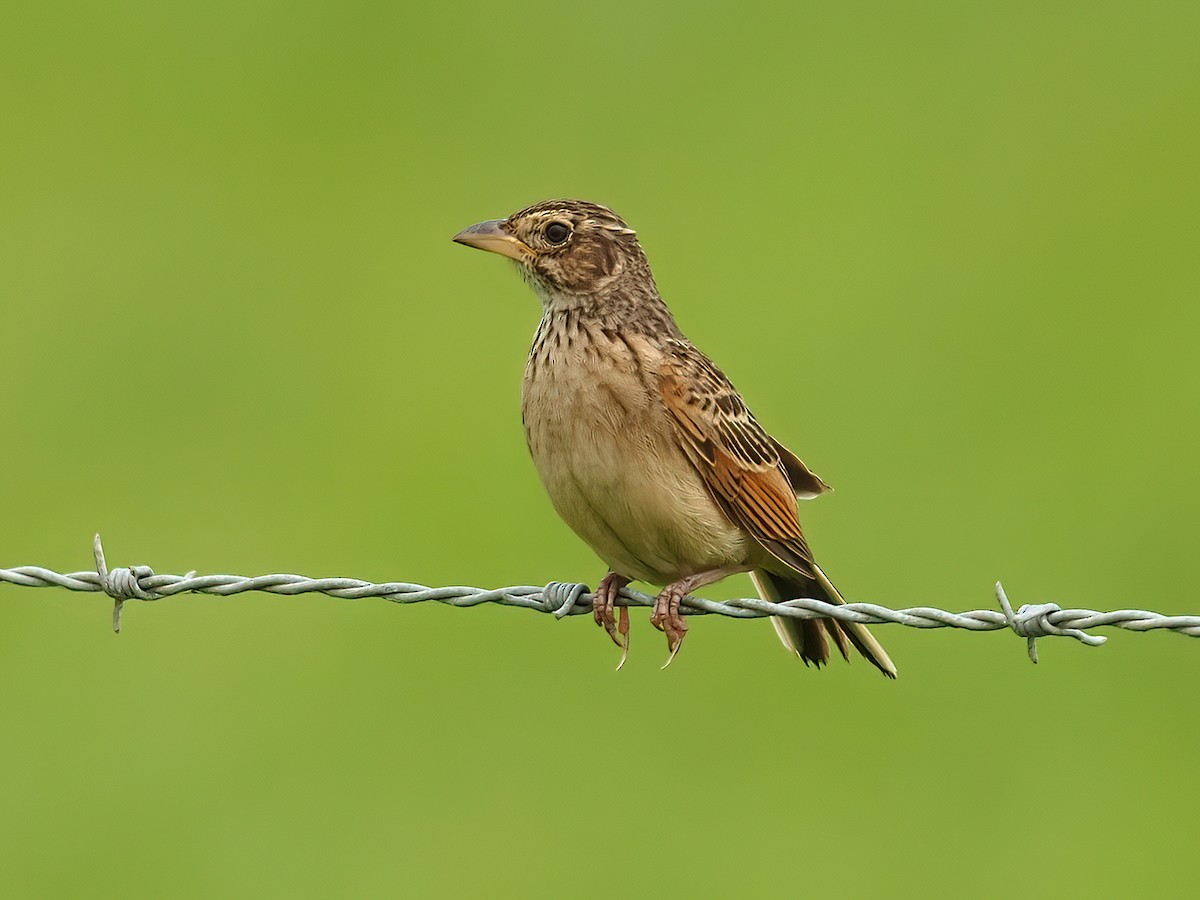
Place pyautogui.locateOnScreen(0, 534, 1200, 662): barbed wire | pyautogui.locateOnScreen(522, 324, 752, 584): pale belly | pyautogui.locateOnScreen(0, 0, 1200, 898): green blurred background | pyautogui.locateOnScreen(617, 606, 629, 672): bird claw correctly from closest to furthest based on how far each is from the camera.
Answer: pyautogui.locateOnScreen(0, 534, 1200, 662): barbed wire, pyautogui.locateOnScreen(522, 324, 752, 584): pale belly, pyautogui.locateOnScreen(617, 606, 629, 672): bird claw, pyautogui.locateOnScreen(0, 0, 1200, 898): green blurred background

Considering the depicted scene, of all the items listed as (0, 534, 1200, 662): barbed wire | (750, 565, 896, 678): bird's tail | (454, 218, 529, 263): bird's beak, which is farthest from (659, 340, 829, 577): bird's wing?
(454, 218, 529, 263): bird's beak

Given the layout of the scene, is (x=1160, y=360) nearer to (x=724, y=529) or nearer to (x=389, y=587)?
(x=724, y=529)

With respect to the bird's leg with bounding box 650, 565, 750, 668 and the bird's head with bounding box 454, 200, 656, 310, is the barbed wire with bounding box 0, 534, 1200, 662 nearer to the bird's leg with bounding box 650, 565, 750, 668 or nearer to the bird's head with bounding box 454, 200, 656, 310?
the bird's leg with bounding box 650, 565, 750, 668

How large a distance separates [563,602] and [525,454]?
6.99 metres

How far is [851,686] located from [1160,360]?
437 centimetres

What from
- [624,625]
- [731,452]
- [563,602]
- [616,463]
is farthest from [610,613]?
[731,452]

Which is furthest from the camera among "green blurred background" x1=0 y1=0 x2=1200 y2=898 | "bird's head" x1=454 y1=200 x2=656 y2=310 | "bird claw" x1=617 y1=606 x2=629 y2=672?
"green blurred background" x1=0 y1=0 x2=1200 y2=898

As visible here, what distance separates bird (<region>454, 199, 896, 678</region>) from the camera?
724 centimetres

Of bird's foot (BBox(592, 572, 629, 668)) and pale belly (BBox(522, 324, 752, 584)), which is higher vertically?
pale belly (BBox(522, 324, 752, 584))

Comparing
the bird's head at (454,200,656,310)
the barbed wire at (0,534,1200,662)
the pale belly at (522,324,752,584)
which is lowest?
the barbed wire at (0,534,1200,662)

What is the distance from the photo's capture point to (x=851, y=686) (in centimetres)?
1141

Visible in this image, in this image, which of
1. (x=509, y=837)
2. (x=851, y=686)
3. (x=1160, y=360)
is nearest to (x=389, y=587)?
(x=509, y=837)

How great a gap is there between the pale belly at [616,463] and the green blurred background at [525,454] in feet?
7.71

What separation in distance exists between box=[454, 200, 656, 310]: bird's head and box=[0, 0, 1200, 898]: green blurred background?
2.38 m
